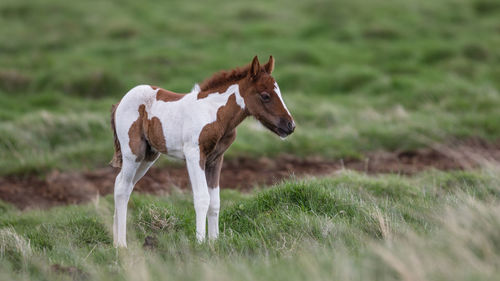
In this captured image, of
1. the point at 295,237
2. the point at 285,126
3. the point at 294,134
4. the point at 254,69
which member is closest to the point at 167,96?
the point at 254,69

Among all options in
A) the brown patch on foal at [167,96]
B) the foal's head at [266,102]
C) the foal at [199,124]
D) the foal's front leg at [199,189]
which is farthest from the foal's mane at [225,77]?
the foal's front leg at [199,189]

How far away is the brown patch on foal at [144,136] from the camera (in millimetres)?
5262

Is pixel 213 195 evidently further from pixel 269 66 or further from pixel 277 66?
pixel 277 66

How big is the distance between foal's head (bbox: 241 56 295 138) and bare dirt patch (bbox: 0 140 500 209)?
10.1ft

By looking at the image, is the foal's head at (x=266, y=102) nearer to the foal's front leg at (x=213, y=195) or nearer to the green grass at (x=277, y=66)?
the foal's front leg at (x=213, y=195)

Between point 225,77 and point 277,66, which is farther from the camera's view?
point 277,66

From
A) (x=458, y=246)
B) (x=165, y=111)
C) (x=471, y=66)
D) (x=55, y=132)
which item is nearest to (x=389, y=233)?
(x=458, y=246)

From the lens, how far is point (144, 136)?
5.45 meters

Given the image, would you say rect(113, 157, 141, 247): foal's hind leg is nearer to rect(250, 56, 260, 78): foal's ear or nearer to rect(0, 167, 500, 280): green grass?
rect(0, 167, 500, 280): green grass

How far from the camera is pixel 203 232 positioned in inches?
196

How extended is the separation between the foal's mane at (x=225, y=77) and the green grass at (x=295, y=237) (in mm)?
1260

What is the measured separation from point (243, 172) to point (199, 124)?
427 cm

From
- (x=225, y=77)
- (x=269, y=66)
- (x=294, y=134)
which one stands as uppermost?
(x=269, y=66)

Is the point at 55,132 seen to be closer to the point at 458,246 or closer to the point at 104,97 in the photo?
the point at 104,97
